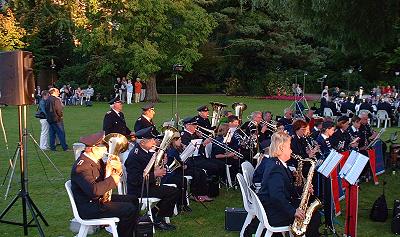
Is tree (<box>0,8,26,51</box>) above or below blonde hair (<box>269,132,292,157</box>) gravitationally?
above

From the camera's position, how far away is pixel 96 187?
682cm

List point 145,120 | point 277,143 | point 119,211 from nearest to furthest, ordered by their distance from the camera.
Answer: point 277,143 < point 119,211 < point 145,120

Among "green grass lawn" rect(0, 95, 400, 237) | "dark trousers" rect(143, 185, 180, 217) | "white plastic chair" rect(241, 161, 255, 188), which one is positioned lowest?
"green grass lawn" rect(0, 95, 400, 237)

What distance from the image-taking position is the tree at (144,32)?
39031 mm

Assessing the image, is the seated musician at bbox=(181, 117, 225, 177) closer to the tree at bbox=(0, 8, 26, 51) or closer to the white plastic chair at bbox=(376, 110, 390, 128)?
the white plastic chair at bbox=(376, 110, 390, 128)

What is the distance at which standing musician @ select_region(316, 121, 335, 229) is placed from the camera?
843 cm

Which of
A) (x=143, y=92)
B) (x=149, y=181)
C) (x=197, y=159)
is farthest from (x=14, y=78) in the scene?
(x=143, y=92)

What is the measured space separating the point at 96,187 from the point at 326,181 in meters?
4.03

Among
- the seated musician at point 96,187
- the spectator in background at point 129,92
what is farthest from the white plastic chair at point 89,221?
the spectator in background at point 129,92

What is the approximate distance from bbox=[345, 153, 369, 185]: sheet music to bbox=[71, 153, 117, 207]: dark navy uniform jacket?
134 inches

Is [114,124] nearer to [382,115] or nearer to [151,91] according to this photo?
[382,115]

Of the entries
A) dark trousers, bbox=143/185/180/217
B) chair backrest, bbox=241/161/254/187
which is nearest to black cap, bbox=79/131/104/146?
dark trousers, bbox=143/185/180/217

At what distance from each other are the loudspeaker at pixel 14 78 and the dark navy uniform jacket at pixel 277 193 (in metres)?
3.95

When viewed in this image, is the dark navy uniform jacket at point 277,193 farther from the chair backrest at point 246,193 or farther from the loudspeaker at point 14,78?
the loudspeaker at point 14,78
